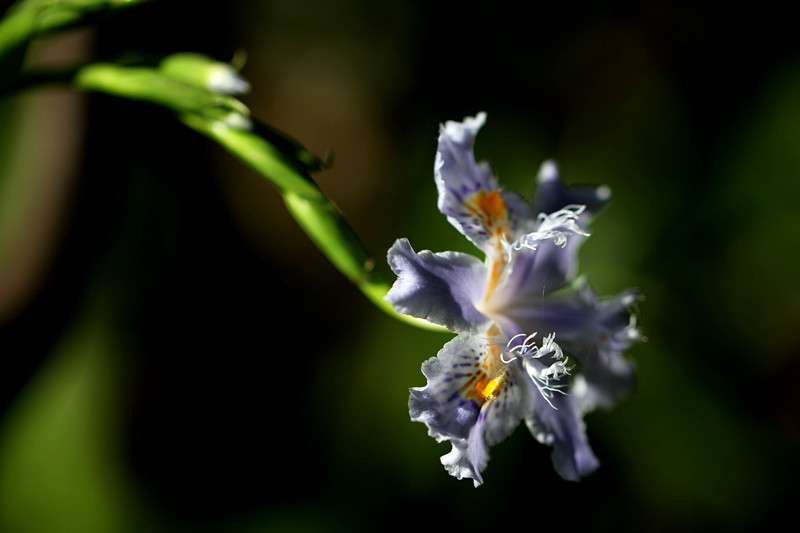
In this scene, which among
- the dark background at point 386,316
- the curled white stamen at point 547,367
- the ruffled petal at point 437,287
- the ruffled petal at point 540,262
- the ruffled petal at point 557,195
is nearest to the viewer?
the ruffled petal at point 437,287

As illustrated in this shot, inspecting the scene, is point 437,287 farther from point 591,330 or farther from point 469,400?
point 591,330

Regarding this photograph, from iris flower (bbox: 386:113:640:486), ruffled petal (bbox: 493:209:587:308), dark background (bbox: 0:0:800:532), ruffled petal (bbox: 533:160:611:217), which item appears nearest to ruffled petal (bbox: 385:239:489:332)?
iris flower (bbox: 386:113:640:486)

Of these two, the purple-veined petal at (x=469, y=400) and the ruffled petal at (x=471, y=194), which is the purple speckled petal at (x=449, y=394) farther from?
the ruffled petal at (x=471, y=194)

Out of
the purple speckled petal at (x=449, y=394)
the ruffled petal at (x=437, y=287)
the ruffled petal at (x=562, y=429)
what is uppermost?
the ruffled petal at (x=437, y=287)

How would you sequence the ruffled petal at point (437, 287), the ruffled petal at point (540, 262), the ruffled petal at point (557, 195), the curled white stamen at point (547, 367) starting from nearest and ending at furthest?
the ruffled petal at point (437, 287) < the curled white stamen at point (547, 367) < the ruffled petal at point (540, 262) < the ruffled petal at point (557, 195)

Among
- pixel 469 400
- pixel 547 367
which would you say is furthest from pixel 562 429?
pixel 469 400

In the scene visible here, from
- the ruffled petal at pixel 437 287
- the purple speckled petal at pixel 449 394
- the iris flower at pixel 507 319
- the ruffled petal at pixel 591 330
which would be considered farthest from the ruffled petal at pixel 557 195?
the purple speckled petal at pixel 449 394

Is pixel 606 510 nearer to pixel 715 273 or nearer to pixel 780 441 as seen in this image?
pixel 780 441
